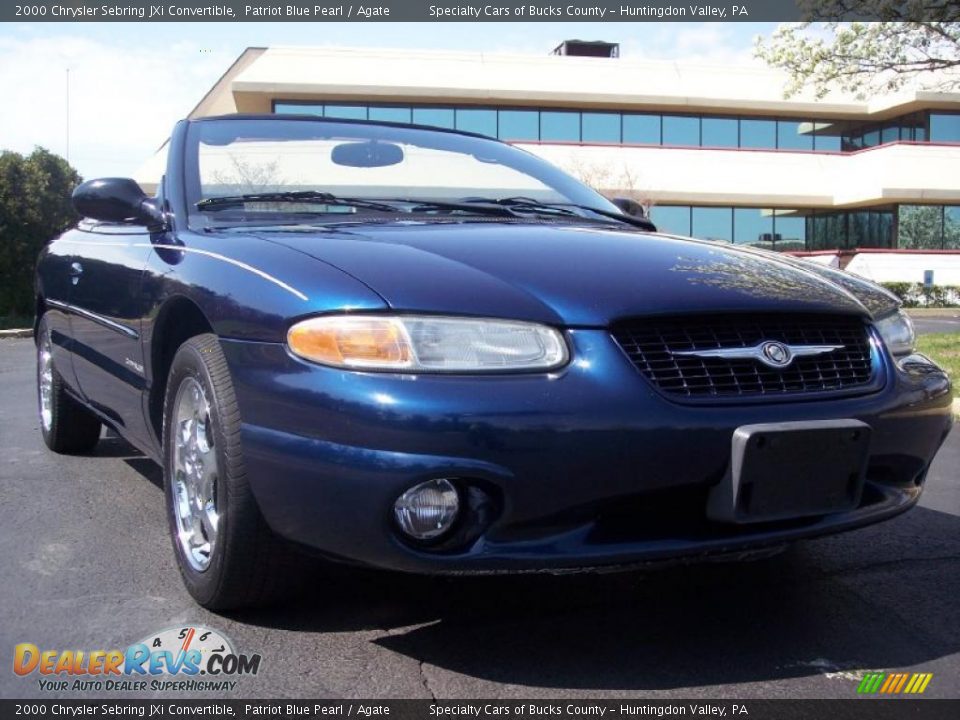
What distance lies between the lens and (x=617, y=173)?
28.1m

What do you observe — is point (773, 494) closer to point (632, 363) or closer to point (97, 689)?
point (632, 363)

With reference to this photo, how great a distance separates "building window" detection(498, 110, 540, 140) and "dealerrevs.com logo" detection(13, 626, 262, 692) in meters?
27.1

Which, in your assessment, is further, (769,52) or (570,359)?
(769,52)

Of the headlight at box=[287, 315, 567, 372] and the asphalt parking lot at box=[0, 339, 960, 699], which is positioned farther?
the asphalt parking lot at box=[0, 339, 960, 699]

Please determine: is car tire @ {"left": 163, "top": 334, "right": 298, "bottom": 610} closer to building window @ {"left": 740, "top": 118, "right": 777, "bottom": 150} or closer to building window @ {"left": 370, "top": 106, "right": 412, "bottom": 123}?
building window @ {"left": 370, "top": 106, "right": 412, "bottom": 123}

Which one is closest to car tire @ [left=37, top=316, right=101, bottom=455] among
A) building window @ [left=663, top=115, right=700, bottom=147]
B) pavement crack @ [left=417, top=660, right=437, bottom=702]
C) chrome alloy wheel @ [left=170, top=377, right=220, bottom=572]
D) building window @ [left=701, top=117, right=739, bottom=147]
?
chrome alloy wheel @ [left=170, top=377, right=220, bottom=572]

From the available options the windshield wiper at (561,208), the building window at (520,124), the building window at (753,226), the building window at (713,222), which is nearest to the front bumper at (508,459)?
the windshield wiper at (561,208)

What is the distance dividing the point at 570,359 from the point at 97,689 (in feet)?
4.50

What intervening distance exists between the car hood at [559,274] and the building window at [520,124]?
2631 cm

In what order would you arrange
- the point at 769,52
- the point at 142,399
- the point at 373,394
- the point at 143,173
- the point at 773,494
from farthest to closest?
the point at 143,173 → the point at 769,52 → the point at 142,399 → the point at 773,494 → the point at 373,394

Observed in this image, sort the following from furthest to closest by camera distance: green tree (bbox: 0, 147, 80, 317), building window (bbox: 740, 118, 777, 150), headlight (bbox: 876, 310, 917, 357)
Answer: building window (bbox: 740, 118, 777, 150) < green tree (bbox: 0, 147, 80, 317) < headlight (bbox: 876, 310, 917, 357)

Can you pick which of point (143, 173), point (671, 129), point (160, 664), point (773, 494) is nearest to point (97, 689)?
point (160, 664)

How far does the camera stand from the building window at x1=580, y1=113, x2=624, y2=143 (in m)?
29.2

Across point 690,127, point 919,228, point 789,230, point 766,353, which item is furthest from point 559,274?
point 919,228
